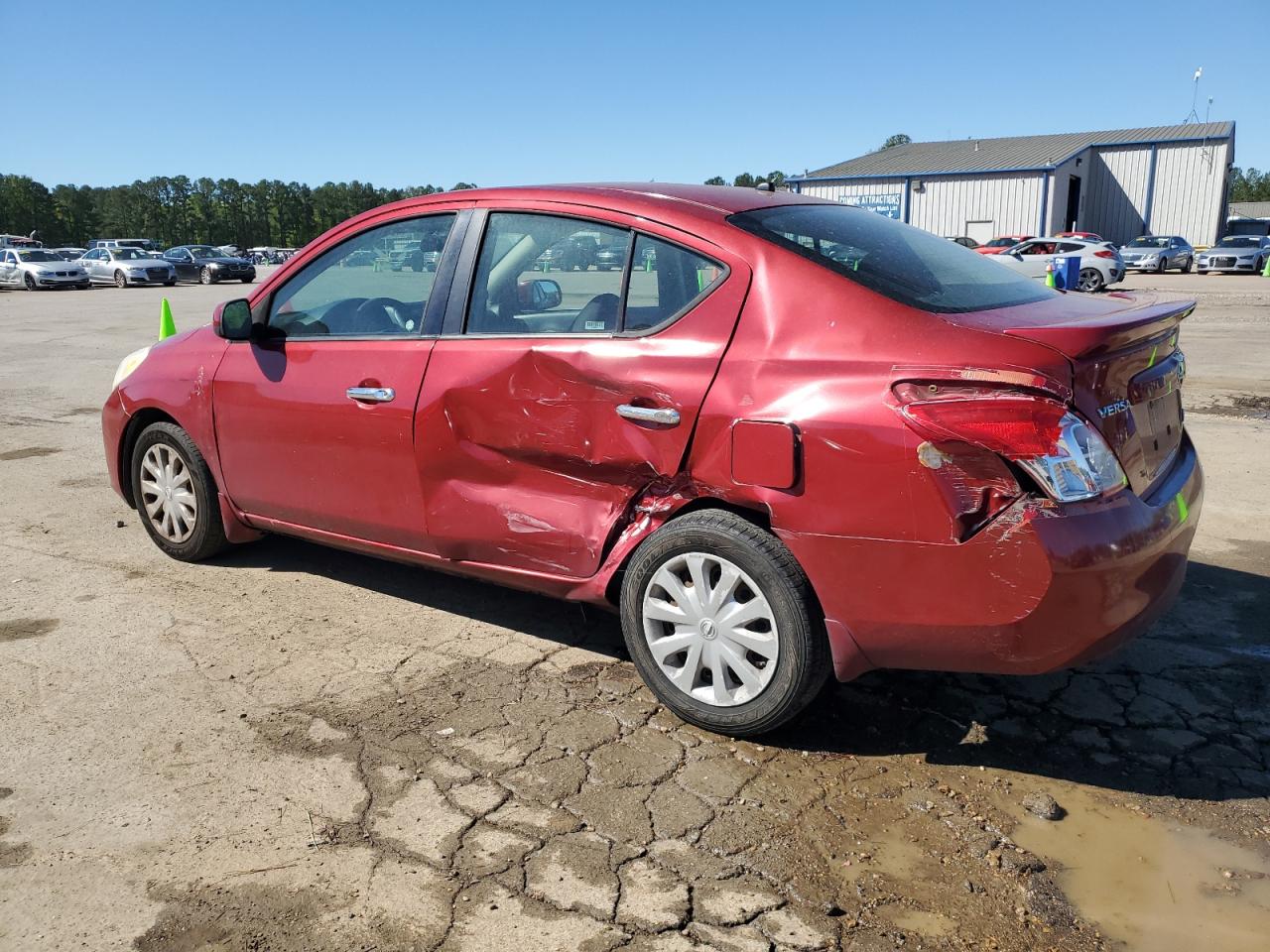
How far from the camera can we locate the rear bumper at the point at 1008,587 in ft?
8.64

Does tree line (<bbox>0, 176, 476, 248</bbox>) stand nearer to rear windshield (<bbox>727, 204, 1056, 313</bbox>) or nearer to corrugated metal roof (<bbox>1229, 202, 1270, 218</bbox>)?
corrugated metal roof (<bbox>1229, 202, 1270, 218</bbox>)

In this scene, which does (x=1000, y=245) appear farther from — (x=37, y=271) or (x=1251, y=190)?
(x=1251, y=190)

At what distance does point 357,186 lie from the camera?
107 meters

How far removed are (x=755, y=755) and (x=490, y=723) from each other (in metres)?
0.89

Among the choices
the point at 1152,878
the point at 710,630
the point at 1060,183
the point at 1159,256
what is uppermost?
the point at 1060,183

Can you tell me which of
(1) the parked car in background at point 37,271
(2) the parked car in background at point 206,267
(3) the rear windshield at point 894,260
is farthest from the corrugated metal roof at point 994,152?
(3) the rear windshield at point 894,260

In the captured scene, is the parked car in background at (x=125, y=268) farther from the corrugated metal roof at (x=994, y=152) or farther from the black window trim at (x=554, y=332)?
the black window trim at (x=554, y=332)

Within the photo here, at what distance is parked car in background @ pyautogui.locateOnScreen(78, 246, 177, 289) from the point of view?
3756cm

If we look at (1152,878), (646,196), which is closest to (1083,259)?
(646,196)

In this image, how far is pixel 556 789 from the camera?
9.73 feet

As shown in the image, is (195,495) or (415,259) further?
(195,495)

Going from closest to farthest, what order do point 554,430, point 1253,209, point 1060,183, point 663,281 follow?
point 663,281, point 554,430, point 1060,183, point 1253,209

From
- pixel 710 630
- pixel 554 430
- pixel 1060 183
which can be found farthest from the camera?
pixel 1060 183

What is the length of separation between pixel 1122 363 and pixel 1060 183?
4873cm
